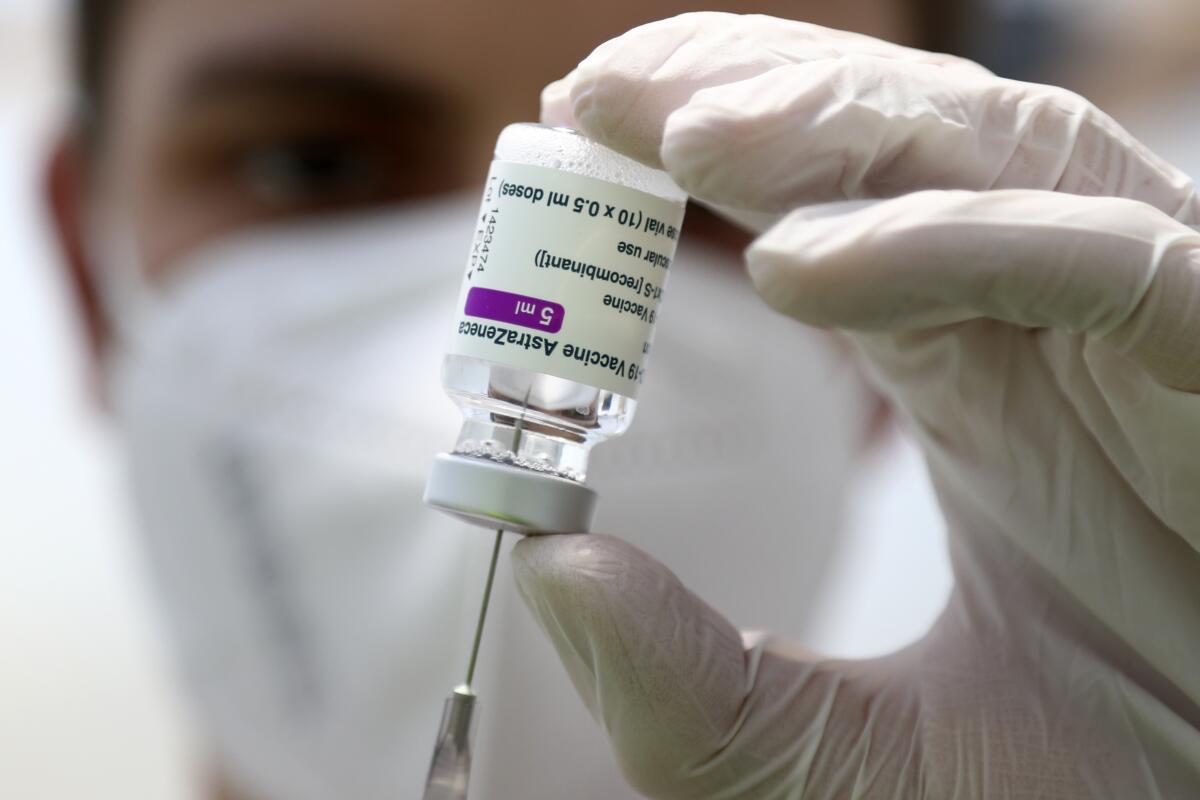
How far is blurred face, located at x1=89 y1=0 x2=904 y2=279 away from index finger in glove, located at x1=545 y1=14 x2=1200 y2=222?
100cm

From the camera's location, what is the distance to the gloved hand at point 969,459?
0.79 meters

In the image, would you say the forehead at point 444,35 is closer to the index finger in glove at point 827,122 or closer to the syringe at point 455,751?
the index finger in glove at point 827,122

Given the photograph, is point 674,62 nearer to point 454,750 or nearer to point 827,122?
point 827,122

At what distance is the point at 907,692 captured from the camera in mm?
981

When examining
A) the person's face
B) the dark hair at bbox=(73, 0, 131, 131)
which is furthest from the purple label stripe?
the dark hair at bbox=(73, 0, 131, 131)

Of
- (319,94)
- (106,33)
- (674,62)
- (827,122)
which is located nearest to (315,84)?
(319,94)

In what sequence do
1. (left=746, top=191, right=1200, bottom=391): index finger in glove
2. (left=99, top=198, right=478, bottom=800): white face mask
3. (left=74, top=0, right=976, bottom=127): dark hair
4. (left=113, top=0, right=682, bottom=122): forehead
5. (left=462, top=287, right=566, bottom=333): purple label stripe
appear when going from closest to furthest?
(left=746, top=191, right=1200, bottom=391): index finger in glove
(left=462, top=287, right=566, bottom=333): purple label stripe
(left=99, top=198, right=478, bottom=800): white face mask
(left=113, top=0, right=682, bottom=122): forehead
(left=74, top=0, right=976, bottom=127): dark hair

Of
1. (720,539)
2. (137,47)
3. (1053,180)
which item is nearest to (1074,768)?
(1053,180)

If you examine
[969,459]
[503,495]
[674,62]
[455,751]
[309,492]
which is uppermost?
[674,62]

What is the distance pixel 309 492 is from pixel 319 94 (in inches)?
32.1

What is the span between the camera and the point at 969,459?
1005 mm

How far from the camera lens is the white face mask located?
1587 millimetres

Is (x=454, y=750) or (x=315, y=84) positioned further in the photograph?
(x=315, y=84)

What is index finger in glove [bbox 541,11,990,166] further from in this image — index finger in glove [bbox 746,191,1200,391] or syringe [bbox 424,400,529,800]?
syringe [bbox 424,400,529,800]
